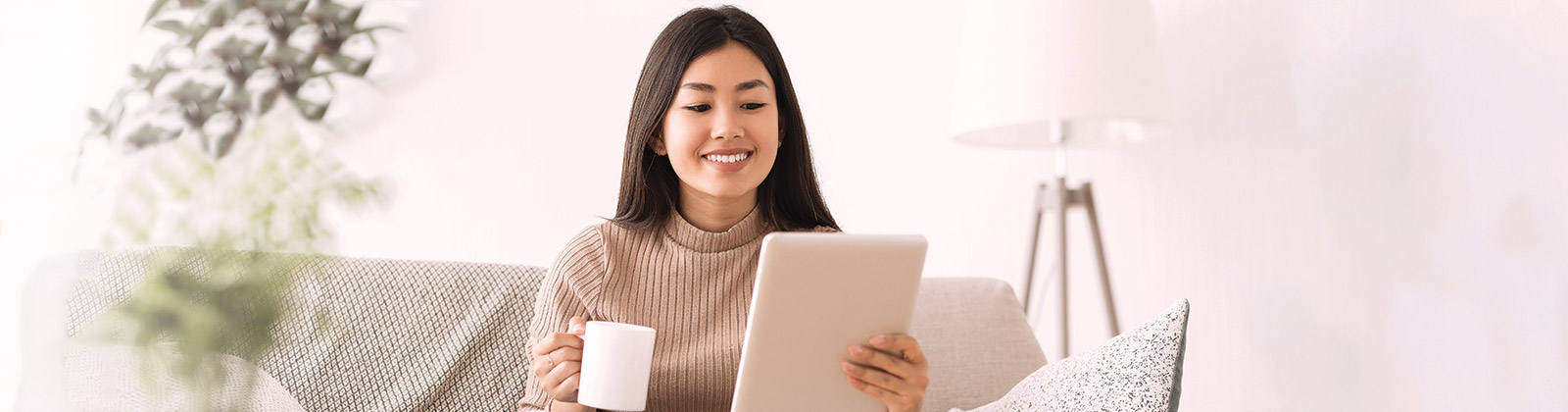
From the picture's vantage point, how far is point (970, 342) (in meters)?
1.80

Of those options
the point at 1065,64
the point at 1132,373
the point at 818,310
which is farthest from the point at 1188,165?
the point at 818,310

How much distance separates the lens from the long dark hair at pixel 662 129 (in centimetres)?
148

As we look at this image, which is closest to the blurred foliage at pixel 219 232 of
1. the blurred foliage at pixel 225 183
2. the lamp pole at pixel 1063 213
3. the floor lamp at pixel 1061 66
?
the blurred foliage at pixel 225 183

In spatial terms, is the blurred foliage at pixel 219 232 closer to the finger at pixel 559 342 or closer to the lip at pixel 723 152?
the finger at pixel 559 342

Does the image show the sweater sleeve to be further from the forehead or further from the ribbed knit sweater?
the forehead

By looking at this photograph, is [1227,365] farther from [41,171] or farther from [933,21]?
[41,171]

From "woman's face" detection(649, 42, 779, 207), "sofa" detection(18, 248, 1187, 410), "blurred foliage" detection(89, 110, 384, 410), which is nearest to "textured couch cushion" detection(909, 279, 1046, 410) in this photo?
"sofa" detection(18, 248, 1187, 410)

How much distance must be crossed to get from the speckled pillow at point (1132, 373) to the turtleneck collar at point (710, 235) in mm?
510

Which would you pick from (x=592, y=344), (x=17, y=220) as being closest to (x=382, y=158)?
(x=17, y=220)

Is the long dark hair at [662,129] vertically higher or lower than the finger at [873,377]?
higher

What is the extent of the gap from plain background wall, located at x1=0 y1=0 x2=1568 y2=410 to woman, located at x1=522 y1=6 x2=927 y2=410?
0.83 metres

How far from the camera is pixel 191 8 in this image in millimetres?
444

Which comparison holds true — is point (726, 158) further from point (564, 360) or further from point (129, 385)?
point (129, 385)

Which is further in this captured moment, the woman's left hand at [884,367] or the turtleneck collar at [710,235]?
the turtleneck collar at [710,235]
